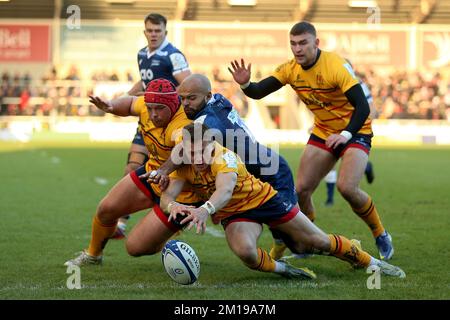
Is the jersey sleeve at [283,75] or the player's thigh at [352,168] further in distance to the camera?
the jersey sleeve at [283,75]

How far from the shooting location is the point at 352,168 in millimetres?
8031

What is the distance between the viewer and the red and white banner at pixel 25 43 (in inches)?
1469

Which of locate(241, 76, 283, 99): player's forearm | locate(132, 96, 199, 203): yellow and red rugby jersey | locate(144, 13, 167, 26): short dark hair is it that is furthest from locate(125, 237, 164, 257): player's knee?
locate(144, 13, 167, 26): short dark hair

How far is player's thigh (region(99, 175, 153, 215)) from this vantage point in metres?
7.23

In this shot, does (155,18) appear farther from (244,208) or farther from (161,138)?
(244,208)

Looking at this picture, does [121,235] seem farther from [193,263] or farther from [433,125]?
[433,125]

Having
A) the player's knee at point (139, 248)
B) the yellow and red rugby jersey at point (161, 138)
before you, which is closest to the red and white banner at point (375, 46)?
the yellow and red rugby jersey at point (161, 138)

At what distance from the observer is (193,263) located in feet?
21.1

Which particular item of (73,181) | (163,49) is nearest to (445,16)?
(73,181)

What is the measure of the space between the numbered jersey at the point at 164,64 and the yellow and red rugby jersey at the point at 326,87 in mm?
1480

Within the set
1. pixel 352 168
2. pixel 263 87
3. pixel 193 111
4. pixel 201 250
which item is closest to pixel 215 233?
pixel 201 250

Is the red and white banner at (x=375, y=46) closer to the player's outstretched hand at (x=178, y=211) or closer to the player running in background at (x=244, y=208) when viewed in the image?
the player running in background at (x=244, y=208)

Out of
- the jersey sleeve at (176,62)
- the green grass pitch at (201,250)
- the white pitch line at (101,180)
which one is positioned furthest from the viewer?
the white pitch line at (101,180)

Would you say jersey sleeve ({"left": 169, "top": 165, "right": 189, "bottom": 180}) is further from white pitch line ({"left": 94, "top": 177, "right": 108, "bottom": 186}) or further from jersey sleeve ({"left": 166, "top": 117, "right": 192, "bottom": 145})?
white pitch line ({"left": 94, "top": 177, "right": 108, "bottom": 186})
